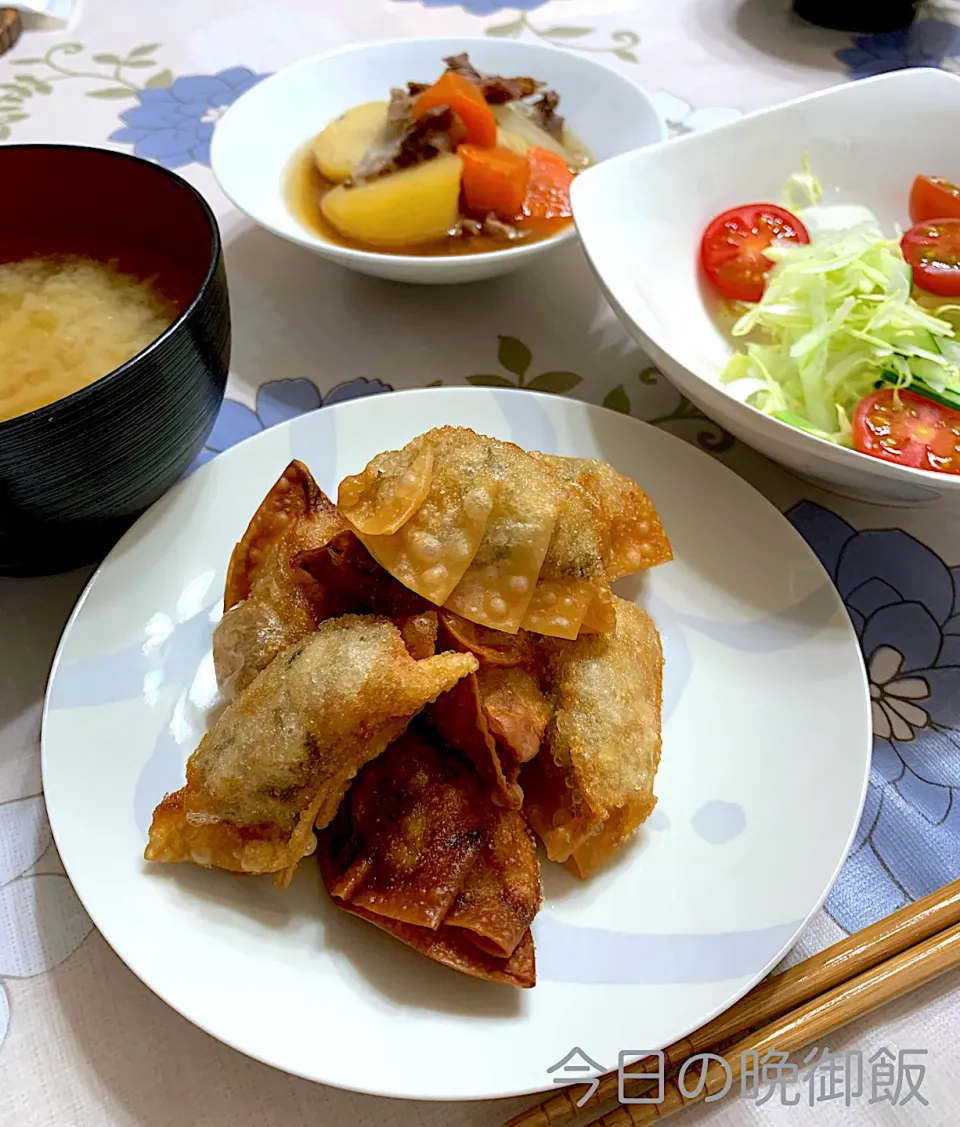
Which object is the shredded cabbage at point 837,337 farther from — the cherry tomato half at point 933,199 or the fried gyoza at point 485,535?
the fried gyoza at point 485,535

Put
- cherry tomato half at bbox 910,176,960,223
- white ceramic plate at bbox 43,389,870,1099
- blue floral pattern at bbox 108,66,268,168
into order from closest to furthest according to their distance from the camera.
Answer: white ceramic plate at bbox 43,389,870,1099 → cherry tomato half at bbox 910,176,960,223 → blue floral pattern at bbox 108,66,268,168

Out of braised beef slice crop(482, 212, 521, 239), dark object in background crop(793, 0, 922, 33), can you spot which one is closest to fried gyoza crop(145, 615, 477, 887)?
braised beef slice crop(482, 212, 521, 239)

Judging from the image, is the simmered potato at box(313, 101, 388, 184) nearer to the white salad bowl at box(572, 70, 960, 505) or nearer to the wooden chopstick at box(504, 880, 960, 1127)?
the white salad bowl at box(572, 70, 960, 505)

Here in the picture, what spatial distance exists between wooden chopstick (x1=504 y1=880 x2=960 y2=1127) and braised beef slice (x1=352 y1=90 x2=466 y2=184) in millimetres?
1820

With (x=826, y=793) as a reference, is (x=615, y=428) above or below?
above

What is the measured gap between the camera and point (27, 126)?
8.19 feet

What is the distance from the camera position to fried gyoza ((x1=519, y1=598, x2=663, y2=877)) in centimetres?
115

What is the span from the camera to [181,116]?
2.59 meters

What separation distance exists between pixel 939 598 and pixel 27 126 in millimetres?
2612

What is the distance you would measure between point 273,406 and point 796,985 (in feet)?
4.53

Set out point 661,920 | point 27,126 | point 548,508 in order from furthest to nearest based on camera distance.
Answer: point 27,126
point 548,508
point 661,920

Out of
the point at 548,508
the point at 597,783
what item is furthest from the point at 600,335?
the point at 597,783

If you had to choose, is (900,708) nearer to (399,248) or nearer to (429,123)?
(399,248)

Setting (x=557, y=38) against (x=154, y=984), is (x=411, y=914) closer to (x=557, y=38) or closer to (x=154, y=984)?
(x=154, y=984)
